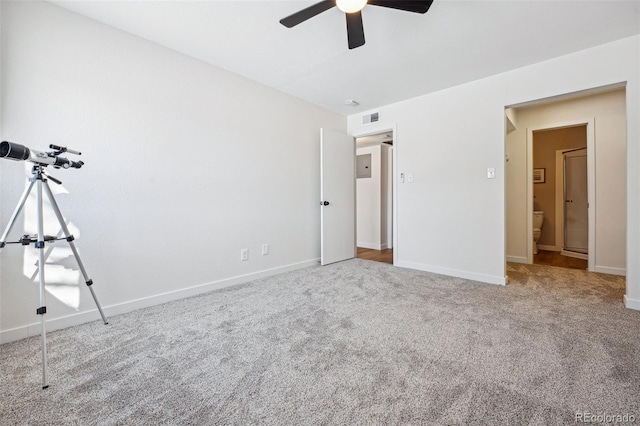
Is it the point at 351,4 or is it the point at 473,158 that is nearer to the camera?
the point at 351,4

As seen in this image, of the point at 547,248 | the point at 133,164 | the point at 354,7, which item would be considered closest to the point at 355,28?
the point at 354,7

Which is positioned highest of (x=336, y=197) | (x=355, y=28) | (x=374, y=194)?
(x=355, y=28)

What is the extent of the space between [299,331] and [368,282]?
1.41m

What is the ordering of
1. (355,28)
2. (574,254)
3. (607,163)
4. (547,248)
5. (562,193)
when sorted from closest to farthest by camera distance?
(355,28)
(607,163)
(574,254)
(562,193)
(547,248)

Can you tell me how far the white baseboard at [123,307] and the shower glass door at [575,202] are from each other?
5.35 m

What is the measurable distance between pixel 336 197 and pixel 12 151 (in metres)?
3.34

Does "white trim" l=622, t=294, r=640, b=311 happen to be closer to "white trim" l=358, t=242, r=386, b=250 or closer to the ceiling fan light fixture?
the ceiling fan light fixture

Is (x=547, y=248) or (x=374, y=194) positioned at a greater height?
(x=374, y=194)

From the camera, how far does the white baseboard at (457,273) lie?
3078mm

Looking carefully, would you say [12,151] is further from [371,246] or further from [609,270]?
[609,270]

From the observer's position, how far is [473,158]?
10.6 ft

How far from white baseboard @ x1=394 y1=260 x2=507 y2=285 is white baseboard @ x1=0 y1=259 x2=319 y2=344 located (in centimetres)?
194

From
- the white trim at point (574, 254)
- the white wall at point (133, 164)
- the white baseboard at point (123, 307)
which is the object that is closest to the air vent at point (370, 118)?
the white wall at point (133, 164)

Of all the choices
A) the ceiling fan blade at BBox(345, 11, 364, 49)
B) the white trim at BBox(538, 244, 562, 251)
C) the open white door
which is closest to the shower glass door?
the white trim at BBox(538, 244, 562, 251)
